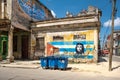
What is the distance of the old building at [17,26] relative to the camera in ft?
76.1

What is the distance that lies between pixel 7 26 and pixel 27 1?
5868mm

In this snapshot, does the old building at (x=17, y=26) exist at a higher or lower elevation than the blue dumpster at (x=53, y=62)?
higher

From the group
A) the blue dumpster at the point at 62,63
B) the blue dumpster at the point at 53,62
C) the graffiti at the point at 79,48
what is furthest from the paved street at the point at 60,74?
the graffiti at the point at 79,48

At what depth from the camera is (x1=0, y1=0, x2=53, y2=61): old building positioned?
76.1ft

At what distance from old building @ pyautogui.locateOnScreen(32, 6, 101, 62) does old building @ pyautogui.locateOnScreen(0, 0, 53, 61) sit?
4.98ft

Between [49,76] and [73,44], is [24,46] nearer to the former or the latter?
[73,44]

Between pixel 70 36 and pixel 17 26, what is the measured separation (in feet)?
21.4

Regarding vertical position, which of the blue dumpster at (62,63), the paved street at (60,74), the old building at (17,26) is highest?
the old building at (17,26)

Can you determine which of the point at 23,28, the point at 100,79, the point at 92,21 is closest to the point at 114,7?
the point at 92,21

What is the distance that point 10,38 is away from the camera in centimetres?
2311

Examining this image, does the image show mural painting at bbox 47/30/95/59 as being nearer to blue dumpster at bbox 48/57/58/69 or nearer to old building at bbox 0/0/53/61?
old building at bbox 0/0/53/61

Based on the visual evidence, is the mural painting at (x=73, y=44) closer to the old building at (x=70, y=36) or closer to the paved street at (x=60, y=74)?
the old building at (x=70, y=36)

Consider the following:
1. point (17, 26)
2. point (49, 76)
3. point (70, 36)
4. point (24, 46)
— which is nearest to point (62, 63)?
point (49, 76)

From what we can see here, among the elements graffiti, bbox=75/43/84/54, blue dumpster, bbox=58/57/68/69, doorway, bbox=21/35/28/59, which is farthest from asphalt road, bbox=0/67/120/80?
doorway, bbox=21/35/28/59
